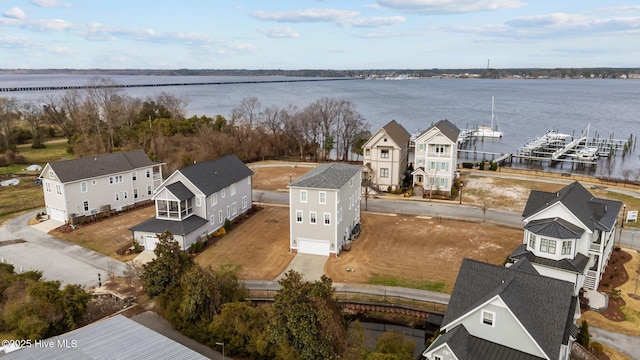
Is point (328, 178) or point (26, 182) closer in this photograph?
point (328, 178)

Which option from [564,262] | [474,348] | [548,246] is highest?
[548,246]

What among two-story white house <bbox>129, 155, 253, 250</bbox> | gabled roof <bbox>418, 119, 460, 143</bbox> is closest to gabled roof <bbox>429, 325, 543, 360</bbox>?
two-story white house <bbox>129, 155, 253, 250</bbox>

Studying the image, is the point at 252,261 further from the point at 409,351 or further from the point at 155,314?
the point at 409,351

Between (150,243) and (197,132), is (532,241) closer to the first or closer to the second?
(150,243)

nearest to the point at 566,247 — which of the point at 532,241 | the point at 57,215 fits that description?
the point at 532,241

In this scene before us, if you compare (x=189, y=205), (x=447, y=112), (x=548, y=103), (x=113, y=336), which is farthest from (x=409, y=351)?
(x=548, y=103)

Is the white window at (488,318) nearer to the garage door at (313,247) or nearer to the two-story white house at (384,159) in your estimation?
the garage door at (313,247)
